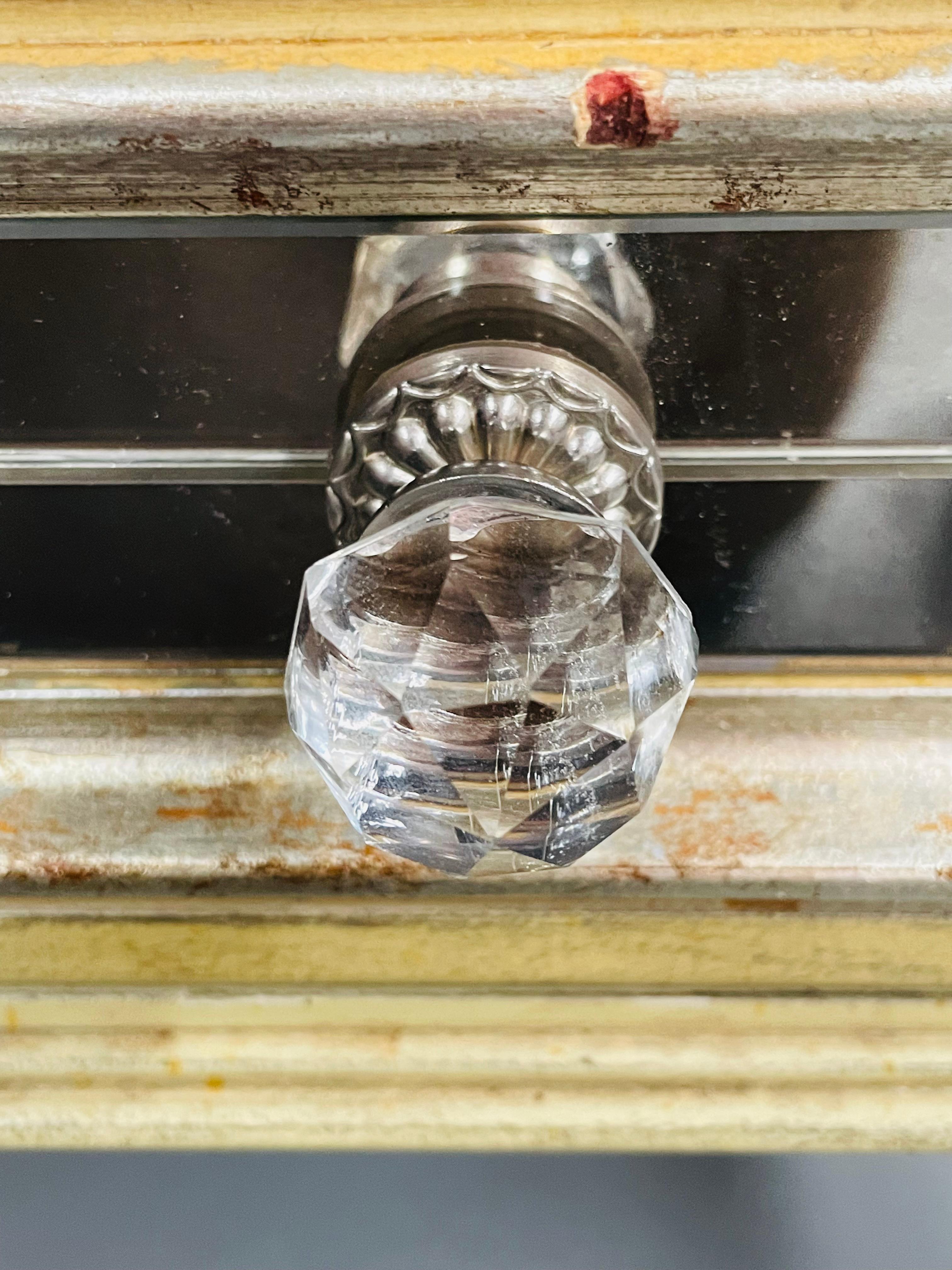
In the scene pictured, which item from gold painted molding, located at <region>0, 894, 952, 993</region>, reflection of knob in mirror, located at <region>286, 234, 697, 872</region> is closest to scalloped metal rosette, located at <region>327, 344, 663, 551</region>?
reflection of knob in mirror, located at <region>286, 234, 697, 872</region>

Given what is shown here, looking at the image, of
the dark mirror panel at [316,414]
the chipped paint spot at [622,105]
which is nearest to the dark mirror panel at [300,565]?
the dark mirror panel at [316,414]

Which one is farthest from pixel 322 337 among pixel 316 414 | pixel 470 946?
pixel 470 946

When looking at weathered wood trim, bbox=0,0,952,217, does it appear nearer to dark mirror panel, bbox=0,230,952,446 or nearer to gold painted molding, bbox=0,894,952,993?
dark mirror panel, bbox=0,230,952,446

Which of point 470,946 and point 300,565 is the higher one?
point 300,565

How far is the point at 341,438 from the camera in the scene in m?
0.24

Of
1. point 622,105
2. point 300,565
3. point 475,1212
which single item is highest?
point 622,105

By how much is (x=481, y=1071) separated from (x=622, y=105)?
Answer: 0.94ft

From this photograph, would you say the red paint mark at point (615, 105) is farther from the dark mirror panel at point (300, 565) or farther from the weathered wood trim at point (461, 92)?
the dark mirror panel at point (300, 565)

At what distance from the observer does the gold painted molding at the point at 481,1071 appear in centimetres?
33

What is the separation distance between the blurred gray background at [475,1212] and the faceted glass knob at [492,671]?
8.0 inches

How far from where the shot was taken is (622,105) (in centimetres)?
18

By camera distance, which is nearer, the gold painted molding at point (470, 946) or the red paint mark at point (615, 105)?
the red paint mark at point (615, 105)

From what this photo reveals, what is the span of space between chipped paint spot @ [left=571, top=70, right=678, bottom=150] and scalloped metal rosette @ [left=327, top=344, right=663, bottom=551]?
5 cm

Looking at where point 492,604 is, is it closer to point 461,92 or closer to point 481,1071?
point 461,92
